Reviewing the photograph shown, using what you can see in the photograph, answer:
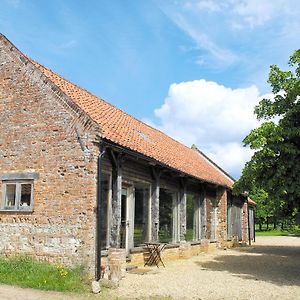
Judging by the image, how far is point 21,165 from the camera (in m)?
12.5

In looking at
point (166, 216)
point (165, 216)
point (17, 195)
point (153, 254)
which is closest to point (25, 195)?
point (17, 195)

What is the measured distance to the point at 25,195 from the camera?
487 inches

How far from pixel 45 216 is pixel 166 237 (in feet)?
20.6

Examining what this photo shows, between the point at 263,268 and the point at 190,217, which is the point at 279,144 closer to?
the point at 263,268

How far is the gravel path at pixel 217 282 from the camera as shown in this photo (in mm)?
9930

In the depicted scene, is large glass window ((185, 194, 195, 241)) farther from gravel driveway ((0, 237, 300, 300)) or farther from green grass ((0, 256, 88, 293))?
green grass ((0, 256, 88, 293))

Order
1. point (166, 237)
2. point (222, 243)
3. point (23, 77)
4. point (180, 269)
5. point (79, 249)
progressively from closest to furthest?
1. point (79, 249)
2. point (23, 77)
3. point (180, 269)
4. point (166, 237)
5. point (222, 243)

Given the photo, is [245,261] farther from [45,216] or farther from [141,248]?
[45,216]

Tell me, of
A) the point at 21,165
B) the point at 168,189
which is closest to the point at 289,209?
the point at 168,189

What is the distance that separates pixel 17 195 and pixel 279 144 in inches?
316

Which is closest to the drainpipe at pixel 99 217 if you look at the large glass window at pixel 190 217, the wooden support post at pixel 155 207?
the wooden support post at pixel 155 207

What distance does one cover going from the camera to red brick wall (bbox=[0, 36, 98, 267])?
37.3 ft

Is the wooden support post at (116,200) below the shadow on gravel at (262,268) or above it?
above

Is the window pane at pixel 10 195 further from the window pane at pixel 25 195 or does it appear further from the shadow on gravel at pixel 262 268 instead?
the shadow on gravel at pixel 262 268
